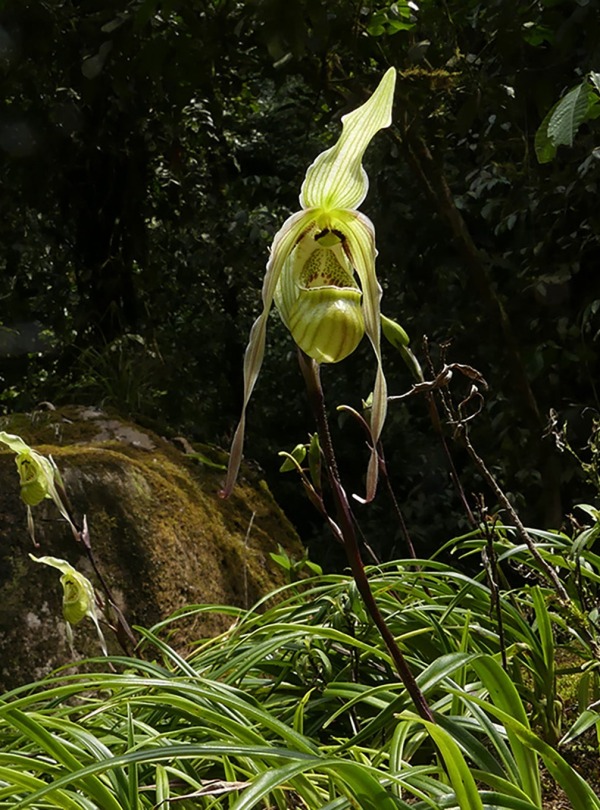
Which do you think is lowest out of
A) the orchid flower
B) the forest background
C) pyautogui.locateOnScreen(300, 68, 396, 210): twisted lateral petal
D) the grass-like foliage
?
the grass-like foliage

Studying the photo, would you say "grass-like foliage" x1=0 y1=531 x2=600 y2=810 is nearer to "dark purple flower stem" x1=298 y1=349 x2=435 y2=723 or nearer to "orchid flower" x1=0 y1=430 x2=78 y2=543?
"dark purple flower stem" x1=298 y1=349 x2=435 y2=723

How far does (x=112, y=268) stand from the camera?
3996 mm

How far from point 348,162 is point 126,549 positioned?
1.41 metres

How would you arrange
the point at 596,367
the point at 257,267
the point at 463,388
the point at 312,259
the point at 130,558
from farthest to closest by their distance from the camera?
the point at 257,267 < the point at 463,388 < the point at 596,367 < the point at 130,558 < the point at 312,259

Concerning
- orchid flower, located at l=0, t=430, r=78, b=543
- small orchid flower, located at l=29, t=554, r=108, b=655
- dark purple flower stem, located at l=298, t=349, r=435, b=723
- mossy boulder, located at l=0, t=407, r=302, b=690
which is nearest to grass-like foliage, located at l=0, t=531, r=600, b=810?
dark purple flower stem, located at l=298, t=349, r=435, b=723

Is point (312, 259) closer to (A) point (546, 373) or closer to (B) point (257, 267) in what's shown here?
(A) point (546, 373)

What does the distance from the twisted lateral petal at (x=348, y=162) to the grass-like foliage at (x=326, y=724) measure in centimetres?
39

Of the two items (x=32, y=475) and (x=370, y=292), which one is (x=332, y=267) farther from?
(x=32, y=475)

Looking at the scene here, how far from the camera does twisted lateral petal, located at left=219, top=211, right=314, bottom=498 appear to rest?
0.62 meters

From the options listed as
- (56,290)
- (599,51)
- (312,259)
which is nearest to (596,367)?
(599,51)

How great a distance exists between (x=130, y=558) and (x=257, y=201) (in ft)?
10.3

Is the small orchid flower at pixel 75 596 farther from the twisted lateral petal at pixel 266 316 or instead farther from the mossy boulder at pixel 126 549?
the twisted lateral petal at pixel 266 316

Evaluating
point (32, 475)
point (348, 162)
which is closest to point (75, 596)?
point (32, 475)

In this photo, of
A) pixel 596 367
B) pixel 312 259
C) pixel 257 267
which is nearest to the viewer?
pixel 312 259
